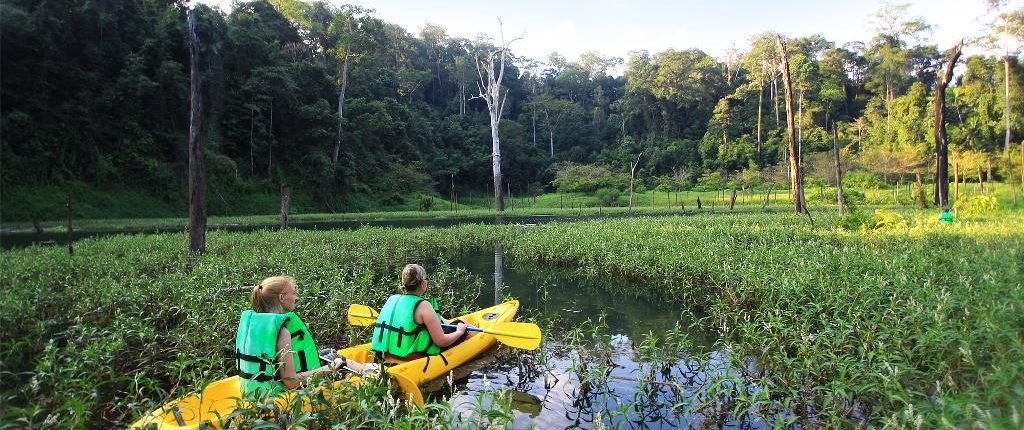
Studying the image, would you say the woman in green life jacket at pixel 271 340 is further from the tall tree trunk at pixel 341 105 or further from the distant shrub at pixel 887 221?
the tall tree trunk at pixel 341 105

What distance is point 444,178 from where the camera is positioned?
56.5 m

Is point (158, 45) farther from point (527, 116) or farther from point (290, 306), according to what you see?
point (527, 116)

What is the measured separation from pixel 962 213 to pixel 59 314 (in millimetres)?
15414

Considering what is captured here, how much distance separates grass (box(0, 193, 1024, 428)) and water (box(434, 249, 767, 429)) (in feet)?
0.63

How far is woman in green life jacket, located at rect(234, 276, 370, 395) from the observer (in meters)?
3.72

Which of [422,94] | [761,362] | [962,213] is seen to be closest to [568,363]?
[761,362]

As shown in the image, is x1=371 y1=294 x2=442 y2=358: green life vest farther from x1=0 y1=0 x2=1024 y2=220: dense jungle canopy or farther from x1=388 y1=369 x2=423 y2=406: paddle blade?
x1=0 y1=0 x2=1024 y2=220: dense jungle canopy

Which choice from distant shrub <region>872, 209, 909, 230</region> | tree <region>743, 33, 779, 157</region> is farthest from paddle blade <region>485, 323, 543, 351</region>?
tree <region>743, 33, 779, 157</region>

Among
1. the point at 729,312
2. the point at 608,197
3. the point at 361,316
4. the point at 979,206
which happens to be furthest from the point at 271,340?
the point at 608,197

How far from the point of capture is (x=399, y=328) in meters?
5.06

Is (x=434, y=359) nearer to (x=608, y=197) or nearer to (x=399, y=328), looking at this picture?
(x=399, y=328)

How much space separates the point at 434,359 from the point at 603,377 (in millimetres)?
1643

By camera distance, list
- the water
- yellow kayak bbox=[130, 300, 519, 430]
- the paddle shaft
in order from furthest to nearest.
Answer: the paddle shaft → the water → yellow kayak bbox=[130, 300, 519, 430]

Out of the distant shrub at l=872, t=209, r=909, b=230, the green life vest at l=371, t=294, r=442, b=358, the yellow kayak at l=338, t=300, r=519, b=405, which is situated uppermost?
the distant shrub at l=872, t=209, r=909, b=230
